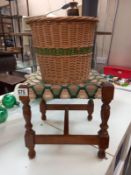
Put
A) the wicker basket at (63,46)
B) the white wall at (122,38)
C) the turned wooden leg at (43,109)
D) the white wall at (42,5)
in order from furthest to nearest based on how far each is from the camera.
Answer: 1. the white wall at (42,5)
2. the white wall at (122,38)
3. the turned wooden leg at (43,109)
4. the wicker basket at (63,46)

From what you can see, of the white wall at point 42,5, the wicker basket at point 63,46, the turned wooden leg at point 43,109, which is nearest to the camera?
the wicker basket at point 63,46

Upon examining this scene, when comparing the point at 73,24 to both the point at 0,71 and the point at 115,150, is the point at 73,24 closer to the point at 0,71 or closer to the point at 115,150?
the point at 115,150

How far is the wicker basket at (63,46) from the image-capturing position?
44 centimetres

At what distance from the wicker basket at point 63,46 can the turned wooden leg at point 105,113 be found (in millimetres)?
112

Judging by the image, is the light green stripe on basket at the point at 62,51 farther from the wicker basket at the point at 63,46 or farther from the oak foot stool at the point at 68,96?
the oak foot stool at the point at 68,96

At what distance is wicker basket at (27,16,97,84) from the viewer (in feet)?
1.44

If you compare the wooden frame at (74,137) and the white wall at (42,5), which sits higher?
the white wall at (42,5)

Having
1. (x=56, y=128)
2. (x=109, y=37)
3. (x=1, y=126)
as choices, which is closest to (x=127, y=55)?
(x=109, y=37)

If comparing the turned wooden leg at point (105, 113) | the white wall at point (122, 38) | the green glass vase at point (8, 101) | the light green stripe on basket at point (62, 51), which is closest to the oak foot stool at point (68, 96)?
the turned wooden leg at point (105, 113)

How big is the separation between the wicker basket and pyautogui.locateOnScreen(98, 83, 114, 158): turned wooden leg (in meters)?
0.11

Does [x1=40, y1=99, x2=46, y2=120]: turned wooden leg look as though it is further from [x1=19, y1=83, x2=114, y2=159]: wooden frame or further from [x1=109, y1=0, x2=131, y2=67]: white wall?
[x1=109, y1=0, x2=131, y2=67]: white wall

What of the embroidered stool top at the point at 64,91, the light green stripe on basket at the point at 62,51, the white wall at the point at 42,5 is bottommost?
the embroidered stool top at the point at 64,91

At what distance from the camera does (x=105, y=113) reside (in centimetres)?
48

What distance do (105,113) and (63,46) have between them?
0.25 m
